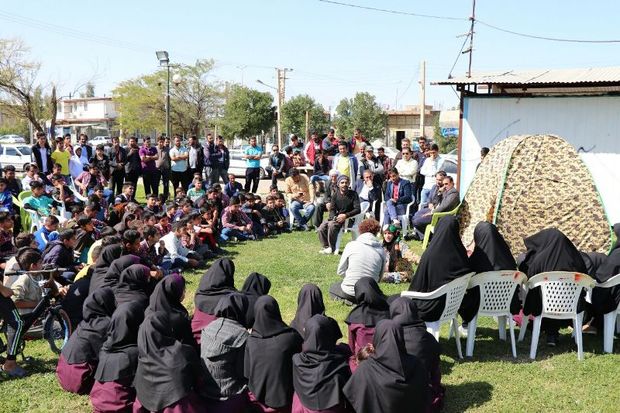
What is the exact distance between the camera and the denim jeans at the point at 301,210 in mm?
13398

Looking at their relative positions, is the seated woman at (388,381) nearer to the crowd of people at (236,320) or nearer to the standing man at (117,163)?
the crowd of people at (236,320)

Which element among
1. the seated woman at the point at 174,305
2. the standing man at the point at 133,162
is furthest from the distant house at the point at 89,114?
the seated woman at the point at 174,305

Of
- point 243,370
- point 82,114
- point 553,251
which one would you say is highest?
point 82,114

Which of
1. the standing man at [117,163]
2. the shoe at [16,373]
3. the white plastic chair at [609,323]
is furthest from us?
the standing man at [117,163]

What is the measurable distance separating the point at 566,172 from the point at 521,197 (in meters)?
0.68

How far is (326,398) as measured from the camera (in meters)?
4.57

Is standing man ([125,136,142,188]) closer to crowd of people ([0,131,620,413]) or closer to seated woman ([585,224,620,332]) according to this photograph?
crowd of people ([0,131,620,413])

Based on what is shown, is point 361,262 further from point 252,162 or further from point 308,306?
point 252,162

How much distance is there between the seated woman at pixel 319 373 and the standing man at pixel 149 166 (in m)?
10.7

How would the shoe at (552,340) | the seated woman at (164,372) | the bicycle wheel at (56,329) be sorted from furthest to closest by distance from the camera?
1. the shoe at (552,340)
2. the bicycle wheel at (56,329)
3. the seated woman at (164,372)

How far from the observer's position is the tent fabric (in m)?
7.82

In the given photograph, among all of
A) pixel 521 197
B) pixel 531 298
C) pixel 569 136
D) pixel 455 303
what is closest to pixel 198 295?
pixel 455 303

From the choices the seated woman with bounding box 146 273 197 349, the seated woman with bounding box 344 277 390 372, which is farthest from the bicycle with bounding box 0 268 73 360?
the seated woman with bounding box 344 277 390 372

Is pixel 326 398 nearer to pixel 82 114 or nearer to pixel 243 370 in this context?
pixel 243 370
